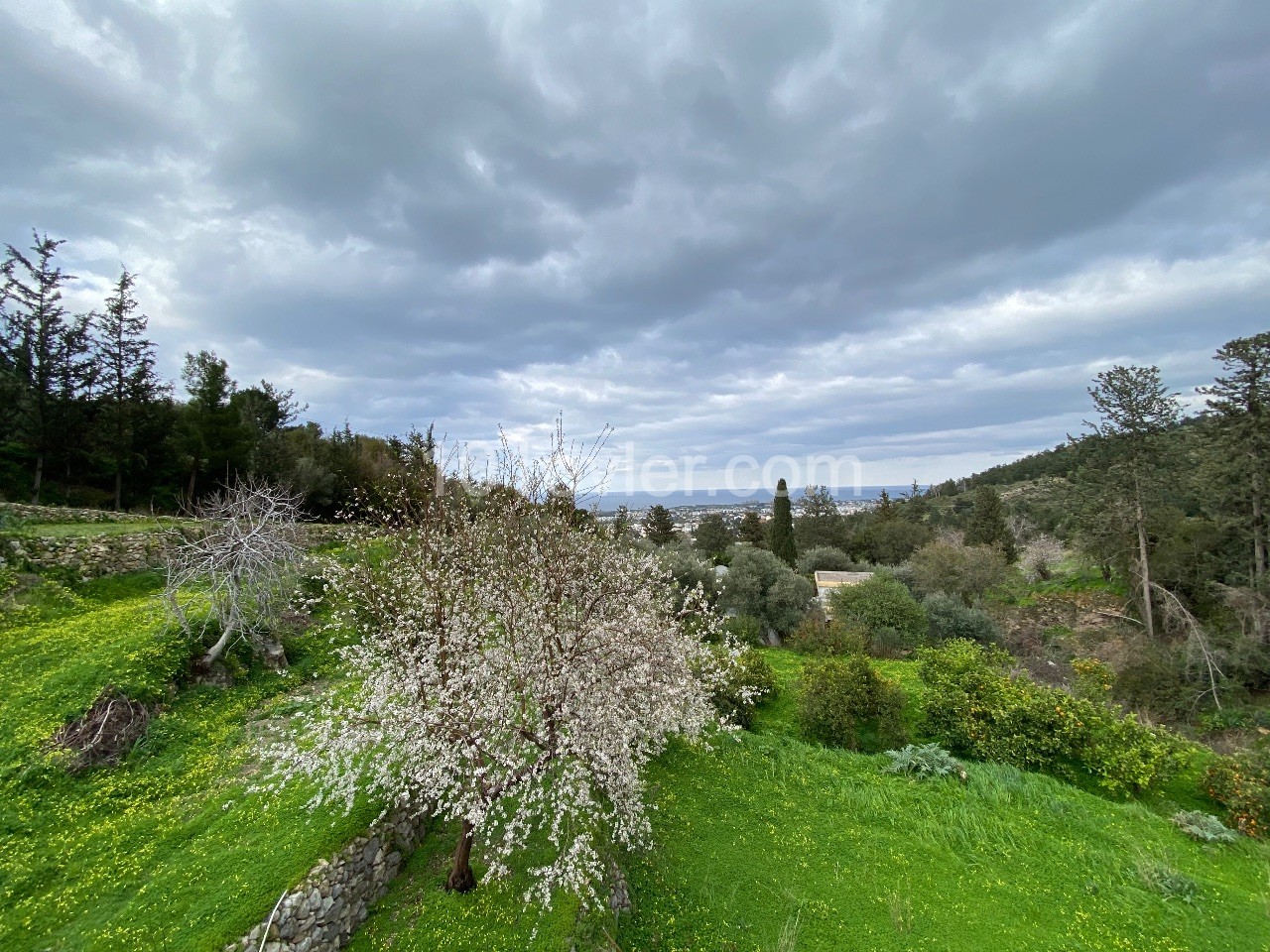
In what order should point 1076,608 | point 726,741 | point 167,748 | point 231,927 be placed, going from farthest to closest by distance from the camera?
point 1076,608 < point 726,741 < point 167,748 < point 231,927

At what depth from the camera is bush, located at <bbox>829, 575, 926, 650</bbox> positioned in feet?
57.0

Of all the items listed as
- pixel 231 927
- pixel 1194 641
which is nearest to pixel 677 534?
pixel 1194 641

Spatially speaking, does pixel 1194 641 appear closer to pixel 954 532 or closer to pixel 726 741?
pixel 726 741

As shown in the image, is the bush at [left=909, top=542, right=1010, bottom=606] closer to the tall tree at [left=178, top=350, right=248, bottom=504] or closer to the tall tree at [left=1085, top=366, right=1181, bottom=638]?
the tall tree at [left=1085, top=366, right=1181, bottom=638]

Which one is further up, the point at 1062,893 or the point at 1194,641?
the point at 1194,641

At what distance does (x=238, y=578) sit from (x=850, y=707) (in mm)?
12205

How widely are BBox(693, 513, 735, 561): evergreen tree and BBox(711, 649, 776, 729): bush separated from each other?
2837 cm

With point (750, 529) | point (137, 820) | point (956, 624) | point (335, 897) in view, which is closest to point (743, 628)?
point (956, 624)

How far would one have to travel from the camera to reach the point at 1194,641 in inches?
510

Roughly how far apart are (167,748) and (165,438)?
18108mm

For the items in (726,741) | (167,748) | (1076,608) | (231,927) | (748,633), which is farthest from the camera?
(1076,608)

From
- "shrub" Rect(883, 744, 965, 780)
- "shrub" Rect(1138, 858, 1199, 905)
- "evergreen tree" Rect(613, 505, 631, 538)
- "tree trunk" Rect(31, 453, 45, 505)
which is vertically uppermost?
"tree trunk" Rect(31, 453, 45, 505)

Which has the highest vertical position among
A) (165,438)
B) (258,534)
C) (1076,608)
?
(165,438)

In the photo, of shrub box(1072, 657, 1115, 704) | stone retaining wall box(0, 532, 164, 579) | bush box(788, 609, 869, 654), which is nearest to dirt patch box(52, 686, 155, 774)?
stone retaining wall box(0, 532, 164, 579)
